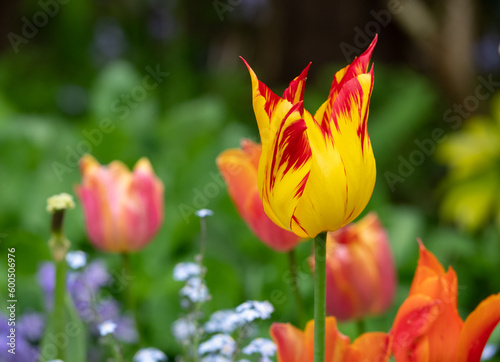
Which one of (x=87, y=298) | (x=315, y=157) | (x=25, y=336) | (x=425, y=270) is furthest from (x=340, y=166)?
(x=25, y=336)

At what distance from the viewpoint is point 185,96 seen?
269 centimetres

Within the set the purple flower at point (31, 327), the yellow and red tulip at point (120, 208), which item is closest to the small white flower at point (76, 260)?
the yellow and red tulip at point (120, 208)

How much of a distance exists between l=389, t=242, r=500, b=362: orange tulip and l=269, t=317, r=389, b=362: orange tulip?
22mm

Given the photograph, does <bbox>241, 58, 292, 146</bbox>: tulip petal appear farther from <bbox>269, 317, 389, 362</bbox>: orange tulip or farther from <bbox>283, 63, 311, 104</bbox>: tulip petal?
<bbox>269, 317, 389, 362</bbox>: orange tulip

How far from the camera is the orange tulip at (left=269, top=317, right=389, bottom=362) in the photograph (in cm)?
51

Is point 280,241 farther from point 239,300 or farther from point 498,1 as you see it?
point 498,1

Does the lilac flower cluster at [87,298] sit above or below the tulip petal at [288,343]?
above

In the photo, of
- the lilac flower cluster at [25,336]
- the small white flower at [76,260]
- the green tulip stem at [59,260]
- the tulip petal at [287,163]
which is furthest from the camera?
the lilac flower cluster at [25,336]

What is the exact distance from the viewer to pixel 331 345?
512 mm

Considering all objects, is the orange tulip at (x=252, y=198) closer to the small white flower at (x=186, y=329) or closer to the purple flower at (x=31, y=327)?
the small white flower at (x=186, y=329)

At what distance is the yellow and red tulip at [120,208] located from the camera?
84 cm

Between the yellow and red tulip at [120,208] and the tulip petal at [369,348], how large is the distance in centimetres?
39

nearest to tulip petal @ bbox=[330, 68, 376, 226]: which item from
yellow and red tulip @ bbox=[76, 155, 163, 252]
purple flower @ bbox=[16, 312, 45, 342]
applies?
yellow and red tulip @ bbox=[76, 155, 163, 252]

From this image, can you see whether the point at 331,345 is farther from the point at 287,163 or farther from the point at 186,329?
the point at 186,329
